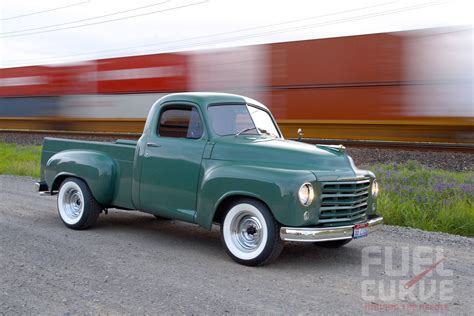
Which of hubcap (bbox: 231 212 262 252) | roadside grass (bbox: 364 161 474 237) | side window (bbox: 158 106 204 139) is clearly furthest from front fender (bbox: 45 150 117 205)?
roadside grass (bbox: 364 161 474 237)

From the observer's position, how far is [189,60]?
18344mm

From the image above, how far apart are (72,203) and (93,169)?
0.76 metres

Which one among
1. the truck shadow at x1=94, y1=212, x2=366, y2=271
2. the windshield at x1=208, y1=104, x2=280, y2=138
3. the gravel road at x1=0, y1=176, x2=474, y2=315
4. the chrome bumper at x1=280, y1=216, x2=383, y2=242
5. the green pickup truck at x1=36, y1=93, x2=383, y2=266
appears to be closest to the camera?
the gravel road at x1=0, y1=176, x2=474, y2=315

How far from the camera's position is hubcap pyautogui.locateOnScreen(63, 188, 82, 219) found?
696 cm

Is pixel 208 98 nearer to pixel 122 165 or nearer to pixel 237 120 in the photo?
pixel 237 120

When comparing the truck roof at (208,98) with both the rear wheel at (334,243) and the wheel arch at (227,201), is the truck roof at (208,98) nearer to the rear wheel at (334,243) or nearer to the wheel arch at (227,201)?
the wheel arch at (227,201)

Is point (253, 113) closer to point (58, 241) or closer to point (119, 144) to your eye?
point (119, 144)

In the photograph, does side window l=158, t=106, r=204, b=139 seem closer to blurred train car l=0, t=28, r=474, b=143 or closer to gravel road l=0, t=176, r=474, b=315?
gravel road l=0, t=176, r=474, b=315

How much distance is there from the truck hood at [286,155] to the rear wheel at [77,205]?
6.57ft

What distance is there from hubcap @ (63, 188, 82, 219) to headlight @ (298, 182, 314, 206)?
11.0ft

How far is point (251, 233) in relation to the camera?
5.34m

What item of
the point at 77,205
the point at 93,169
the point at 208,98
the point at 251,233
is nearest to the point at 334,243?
the point at 251,233

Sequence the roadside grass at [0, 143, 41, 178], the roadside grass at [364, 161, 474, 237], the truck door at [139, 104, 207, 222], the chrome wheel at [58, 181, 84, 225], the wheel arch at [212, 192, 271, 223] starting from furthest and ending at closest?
the roadside grass at [0, 143, 41, 178] < the roadside grass at [364, 161, 474, 237] < the chrome wheel at [58, 181, 84, 225] < the truck door at [139, 104, 207, 222] < the wheel arch at [212, 192, 271, 223]

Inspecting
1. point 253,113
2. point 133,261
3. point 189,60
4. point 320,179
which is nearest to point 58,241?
point 133,261
